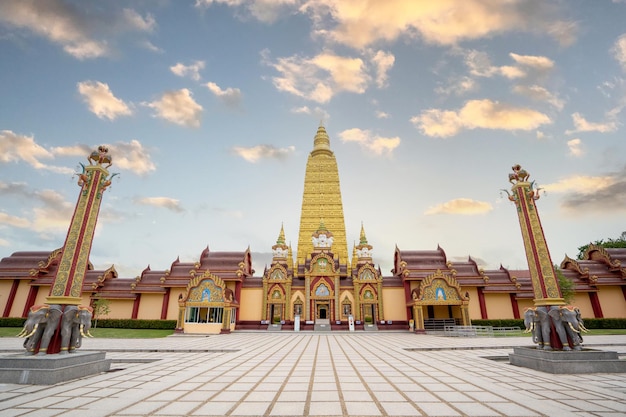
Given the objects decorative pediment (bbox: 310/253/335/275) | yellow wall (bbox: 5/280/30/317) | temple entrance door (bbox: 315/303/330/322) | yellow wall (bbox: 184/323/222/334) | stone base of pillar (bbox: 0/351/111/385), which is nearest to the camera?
stone base of pillar (bbox: 0/351/111/385)

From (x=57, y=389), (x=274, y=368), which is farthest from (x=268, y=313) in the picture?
(x=57, y=389)

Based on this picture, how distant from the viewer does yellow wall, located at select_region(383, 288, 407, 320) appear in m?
26.9

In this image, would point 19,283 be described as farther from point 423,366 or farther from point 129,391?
point 423,366

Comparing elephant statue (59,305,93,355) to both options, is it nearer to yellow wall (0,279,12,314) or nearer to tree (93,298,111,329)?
tree (93,298,111,329)

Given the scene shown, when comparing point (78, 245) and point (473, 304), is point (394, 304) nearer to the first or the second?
point (473, 304)

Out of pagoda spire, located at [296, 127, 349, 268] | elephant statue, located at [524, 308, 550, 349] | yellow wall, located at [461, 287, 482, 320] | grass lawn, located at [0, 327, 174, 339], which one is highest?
pagoda spire, located at [296, 127, 349, 268]

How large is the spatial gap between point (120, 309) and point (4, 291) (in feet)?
33.1

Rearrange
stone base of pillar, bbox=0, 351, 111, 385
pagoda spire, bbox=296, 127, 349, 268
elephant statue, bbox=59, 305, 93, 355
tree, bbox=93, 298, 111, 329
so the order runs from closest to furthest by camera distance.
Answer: stone base of pillar, bbox=0, 351, 111, 385, elephant statue, bbox=59, 305, 93, 355, tree, bbox=93, 298, 111, 329, pagoda spire, bbox=296, 127, 349, 268

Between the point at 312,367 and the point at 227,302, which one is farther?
the point at 227,302

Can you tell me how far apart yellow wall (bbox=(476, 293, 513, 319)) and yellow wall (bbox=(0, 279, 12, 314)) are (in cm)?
4122

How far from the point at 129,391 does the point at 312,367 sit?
4.22m

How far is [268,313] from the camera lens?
A: 27.0m

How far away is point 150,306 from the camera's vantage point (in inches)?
1008

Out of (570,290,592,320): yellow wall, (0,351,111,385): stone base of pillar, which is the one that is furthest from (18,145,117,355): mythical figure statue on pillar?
(570,290,592,320): yellow wall
